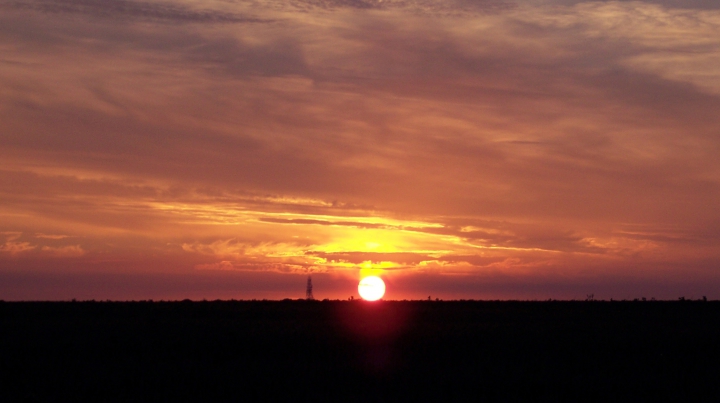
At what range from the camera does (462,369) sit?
1201 inches

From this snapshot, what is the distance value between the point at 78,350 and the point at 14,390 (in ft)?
43.8

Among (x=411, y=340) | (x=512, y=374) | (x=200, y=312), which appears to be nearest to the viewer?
(x=512, y=374)

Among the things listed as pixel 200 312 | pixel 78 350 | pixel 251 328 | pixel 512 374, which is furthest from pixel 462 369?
pixel 200 312

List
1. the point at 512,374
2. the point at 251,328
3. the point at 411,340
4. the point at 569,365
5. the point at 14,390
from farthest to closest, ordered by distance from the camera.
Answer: the point at 251,328 < the point at 411,340 < the point at 569,365 < the point at 512,374 < the point at 14,390

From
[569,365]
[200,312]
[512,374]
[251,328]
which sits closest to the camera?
[512,374]

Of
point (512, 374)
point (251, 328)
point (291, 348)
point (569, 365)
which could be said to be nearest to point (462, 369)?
point (512, 374)

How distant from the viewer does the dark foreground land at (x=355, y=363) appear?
2516 cm

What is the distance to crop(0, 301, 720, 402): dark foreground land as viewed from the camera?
82.5ft

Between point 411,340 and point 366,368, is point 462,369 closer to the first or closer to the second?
point 366,368

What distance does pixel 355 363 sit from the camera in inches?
1271

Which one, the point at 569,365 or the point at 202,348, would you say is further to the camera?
the point at 202,348

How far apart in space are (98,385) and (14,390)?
2.76 meters

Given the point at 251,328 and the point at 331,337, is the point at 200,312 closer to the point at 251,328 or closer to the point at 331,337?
the point at 251,328

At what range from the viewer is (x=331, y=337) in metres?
44.0
